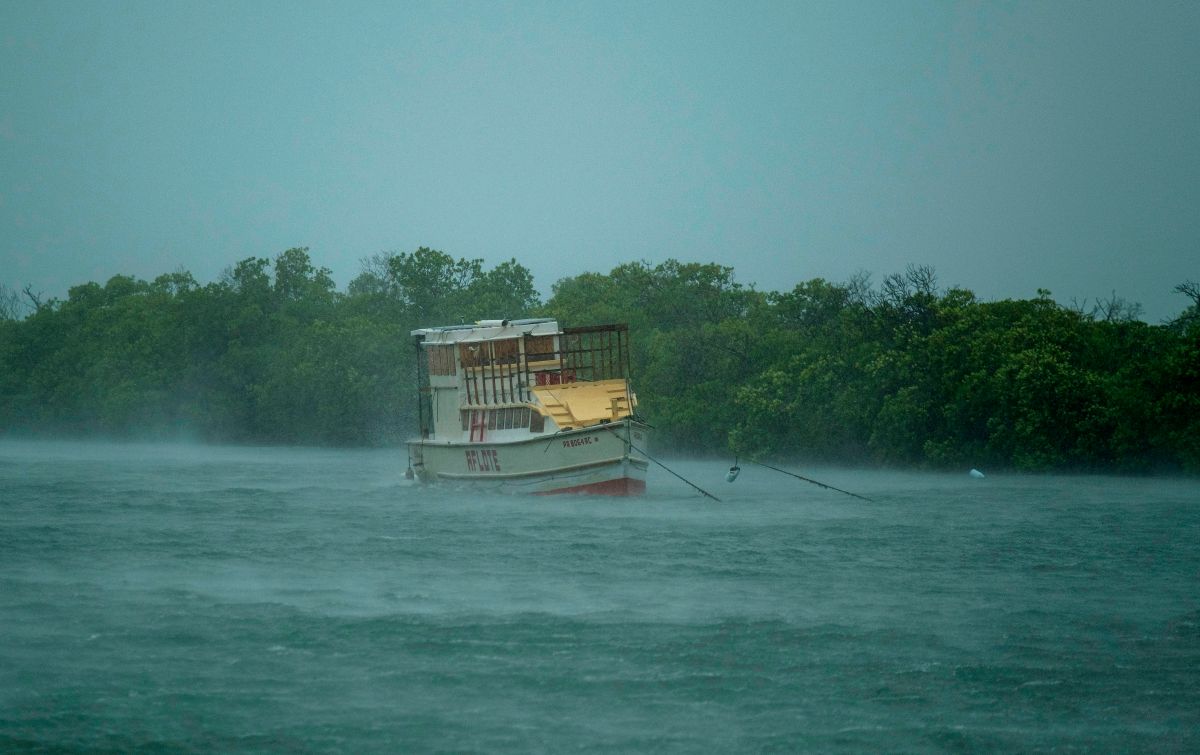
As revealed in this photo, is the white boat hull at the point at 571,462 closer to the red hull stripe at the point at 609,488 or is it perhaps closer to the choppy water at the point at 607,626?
the red hull stripe at the point at 609,488

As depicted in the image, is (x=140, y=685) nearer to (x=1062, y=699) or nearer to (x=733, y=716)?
(x=733, y=716)

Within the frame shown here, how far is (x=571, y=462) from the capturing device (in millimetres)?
40625

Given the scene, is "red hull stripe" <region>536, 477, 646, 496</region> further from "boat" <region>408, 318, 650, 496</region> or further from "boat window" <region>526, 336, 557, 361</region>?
"boat window" <region>526, 336, 557, 361</region>

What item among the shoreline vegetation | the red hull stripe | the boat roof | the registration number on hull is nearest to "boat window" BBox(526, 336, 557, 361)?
the boat roof

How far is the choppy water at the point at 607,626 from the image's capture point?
17.4 m

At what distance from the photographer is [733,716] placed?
17.8 metres

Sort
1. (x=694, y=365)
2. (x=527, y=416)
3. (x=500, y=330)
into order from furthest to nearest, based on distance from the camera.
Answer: (x=694, y=365) < (x=500, y=330) < (x=527, y=416)

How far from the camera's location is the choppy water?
1739 cm

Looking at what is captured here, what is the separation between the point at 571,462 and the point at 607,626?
17.6 m

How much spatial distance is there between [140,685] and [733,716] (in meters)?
7.67

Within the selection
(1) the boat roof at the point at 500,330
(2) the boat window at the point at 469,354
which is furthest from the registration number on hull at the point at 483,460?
(1) the boat roof at the point at 500,330

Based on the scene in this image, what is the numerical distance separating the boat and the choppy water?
1188mm

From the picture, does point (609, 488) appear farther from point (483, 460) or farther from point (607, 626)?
point (607, 626)

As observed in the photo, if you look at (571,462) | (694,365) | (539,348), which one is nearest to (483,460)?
(571,462)
